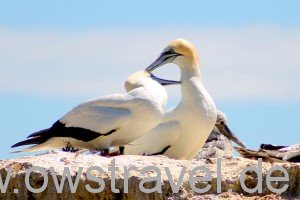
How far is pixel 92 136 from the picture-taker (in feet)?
46.1

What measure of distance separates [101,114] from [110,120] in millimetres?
154

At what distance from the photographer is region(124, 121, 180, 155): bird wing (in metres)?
15.2

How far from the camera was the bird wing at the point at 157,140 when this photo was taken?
15.2m

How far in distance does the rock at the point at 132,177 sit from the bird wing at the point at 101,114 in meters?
4.13

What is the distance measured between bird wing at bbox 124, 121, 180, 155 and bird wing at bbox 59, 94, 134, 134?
1232 mm

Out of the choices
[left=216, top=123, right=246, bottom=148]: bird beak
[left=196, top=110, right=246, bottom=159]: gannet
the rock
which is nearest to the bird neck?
[left=196, top=110, right=246, bottom=159]: gannet

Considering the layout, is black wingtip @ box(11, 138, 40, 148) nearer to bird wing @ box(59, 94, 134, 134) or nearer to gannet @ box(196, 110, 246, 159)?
bird wing @ box(59, 94, 134, 134)

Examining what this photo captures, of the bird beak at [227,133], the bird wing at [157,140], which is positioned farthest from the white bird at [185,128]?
the bird beak at [227,133]

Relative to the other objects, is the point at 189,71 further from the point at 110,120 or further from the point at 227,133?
the point at 110,120

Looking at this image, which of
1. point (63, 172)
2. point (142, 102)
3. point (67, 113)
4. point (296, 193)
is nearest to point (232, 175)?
point (296, 193)

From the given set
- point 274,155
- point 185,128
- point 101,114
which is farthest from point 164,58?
point 274,155

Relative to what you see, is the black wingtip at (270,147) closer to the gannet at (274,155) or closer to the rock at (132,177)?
the gannet at (274,155)

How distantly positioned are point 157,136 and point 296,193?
6087 millimetres

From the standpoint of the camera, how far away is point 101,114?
1402 cm
